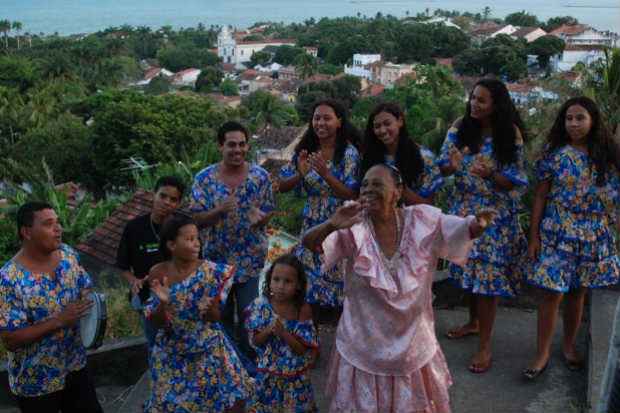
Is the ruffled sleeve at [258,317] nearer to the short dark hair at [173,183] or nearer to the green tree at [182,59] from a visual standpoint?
the short dark hair at [173,183]

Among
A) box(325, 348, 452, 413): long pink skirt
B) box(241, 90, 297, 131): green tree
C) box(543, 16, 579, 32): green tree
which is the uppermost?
box(543, 16, 579, 32): green tree

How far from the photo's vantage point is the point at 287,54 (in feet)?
381

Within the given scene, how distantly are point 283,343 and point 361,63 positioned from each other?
95.2 m

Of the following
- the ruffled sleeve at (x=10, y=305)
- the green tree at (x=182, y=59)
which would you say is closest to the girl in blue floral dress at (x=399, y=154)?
the ruffled sleeve at (x=10, y=305)

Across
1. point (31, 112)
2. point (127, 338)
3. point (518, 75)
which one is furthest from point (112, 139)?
point (518, 75)

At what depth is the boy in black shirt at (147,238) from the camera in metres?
3.78

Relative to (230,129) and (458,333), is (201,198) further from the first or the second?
(458,333)

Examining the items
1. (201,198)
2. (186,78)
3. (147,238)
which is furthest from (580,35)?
(147,238)

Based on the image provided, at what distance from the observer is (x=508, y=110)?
3.96 m

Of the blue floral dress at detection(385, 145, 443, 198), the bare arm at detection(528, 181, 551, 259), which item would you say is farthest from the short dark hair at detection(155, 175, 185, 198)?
the bare arm at detection(528, 181, 551, 259)

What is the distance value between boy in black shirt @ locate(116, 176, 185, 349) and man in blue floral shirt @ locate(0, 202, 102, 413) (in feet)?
1.09

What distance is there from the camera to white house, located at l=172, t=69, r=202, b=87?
94.3 metres

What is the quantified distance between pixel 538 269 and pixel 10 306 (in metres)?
2.73

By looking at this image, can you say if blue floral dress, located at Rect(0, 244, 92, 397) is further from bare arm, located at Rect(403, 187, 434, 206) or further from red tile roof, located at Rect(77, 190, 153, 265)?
red tile roof, located at Rect(77, 190, 153, 265)
